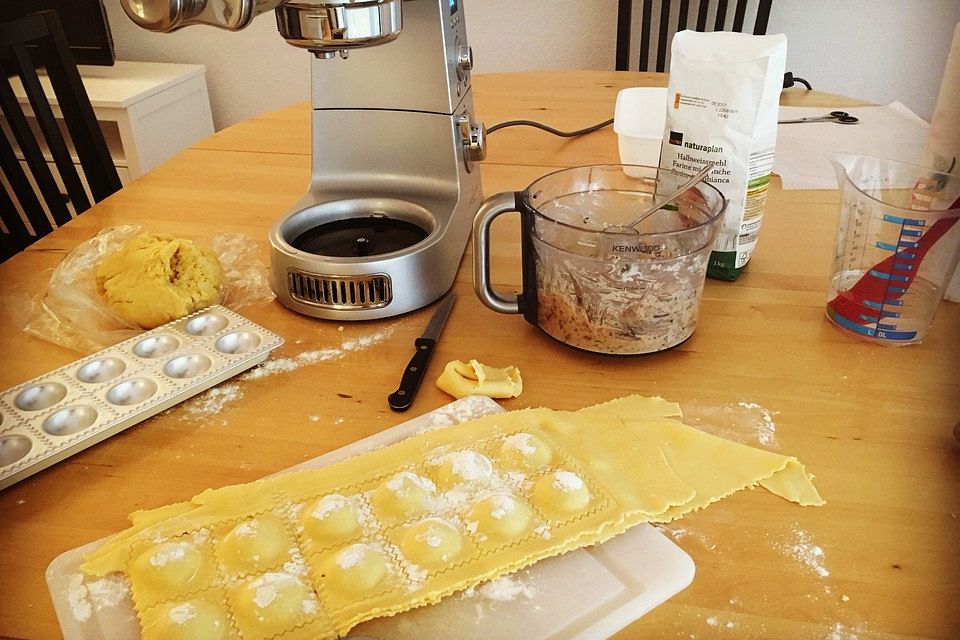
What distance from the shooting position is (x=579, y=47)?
7.35 feet

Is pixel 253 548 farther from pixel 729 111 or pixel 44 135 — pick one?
pixel 44 135

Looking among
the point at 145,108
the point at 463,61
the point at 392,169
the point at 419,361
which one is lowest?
the point at 145,108

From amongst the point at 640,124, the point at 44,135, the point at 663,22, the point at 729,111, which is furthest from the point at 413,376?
the point at 663,22

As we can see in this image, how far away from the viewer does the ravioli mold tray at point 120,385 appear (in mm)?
625

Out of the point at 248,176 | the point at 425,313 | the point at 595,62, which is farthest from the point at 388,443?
the point at 595,62

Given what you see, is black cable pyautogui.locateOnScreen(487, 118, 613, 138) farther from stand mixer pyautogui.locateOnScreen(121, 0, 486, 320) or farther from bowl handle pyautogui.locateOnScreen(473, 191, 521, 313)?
bowl handle pyautogui.locateOnScreen(473, 191, 521, 313)

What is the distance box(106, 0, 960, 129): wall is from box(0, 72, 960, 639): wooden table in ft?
4.26

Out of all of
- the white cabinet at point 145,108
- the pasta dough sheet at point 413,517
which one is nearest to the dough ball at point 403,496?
the pasta dough sheet at point 413,517

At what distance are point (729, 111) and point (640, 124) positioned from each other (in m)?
0.48

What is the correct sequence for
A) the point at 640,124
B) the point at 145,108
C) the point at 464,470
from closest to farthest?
the point at 464,470 < the point at 640,124 < the point at 145,108

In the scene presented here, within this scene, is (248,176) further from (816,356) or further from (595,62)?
(595,62)

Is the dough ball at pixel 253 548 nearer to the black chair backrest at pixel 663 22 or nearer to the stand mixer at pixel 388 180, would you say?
the stand mixer at pixel 388 180

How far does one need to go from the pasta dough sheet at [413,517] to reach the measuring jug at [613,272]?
0.33 feet

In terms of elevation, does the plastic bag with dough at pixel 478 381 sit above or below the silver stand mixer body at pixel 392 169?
below
